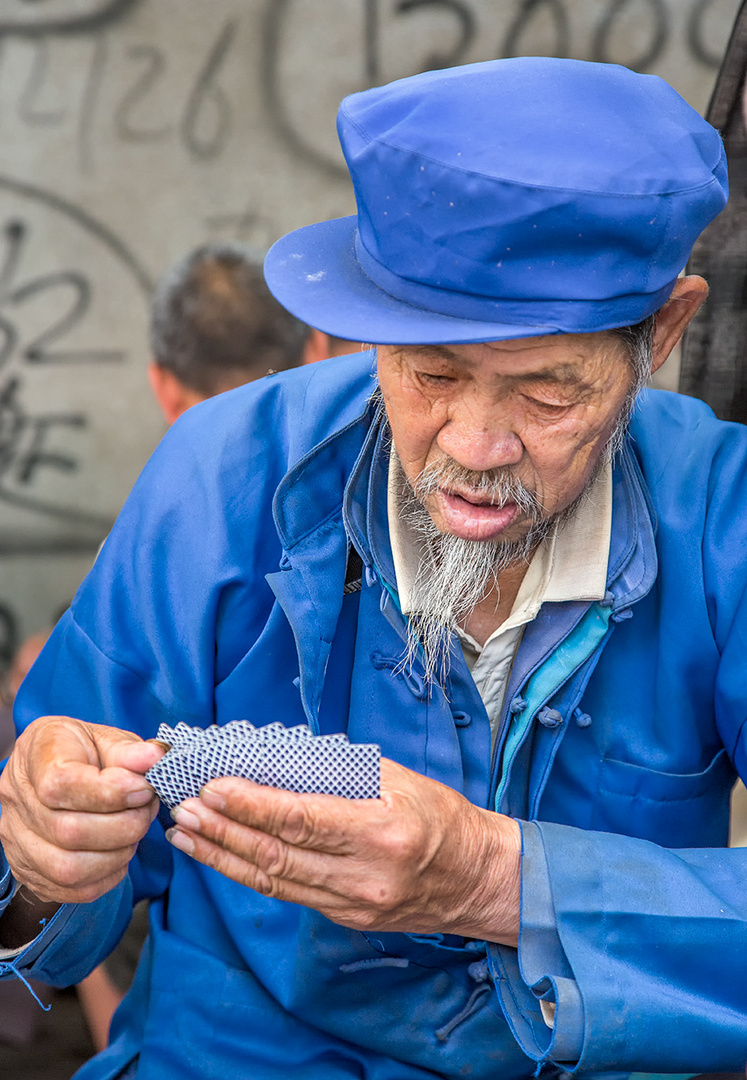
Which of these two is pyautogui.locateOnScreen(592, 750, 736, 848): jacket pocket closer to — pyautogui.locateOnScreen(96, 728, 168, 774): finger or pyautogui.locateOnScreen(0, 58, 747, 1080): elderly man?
pyautogui.locateOnScreen(0, 58, 747, 1080): elderly man

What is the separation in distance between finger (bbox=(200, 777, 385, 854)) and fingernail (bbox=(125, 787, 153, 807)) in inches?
5.6

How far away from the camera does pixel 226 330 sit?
3.91m

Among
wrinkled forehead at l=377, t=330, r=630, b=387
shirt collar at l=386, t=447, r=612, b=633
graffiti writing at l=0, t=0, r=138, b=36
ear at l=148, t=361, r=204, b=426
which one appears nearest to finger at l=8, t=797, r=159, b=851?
shirt collar at l=386, t=447, r=612, b=633

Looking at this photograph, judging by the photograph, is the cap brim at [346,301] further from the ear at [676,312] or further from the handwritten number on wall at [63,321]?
the handwritten number on wall at [63,321]

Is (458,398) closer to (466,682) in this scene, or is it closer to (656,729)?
(466,682)

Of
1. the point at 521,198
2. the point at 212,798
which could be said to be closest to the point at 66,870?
the point at 212,798

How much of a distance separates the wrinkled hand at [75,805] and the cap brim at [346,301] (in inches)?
26.6

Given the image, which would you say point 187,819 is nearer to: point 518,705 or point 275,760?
point 275,760

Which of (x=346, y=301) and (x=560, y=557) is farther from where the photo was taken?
(x=560, y=557)

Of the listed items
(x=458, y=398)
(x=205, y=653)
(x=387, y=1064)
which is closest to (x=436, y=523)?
(x=458, y=398)

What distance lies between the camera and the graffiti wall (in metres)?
4.31

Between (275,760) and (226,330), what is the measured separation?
99.3 inches

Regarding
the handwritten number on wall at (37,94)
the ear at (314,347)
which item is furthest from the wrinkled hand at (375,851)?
the handwritten number on wall at (37,94)

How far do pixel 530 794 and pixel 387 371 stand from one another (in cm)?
75
